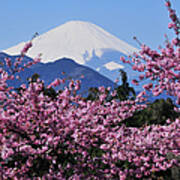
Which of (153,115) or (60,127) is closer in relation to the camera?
(60,127)

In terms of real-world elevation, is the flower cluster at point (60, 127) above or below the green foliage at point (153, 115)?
below

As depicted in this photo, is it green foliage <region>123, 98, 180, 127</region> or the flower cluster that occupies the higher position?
green foliage <region>123, 98, 180, 127</region>

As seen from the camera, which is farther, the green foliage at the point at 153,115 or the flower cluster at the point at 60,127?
the green foliage at the point at 153,115

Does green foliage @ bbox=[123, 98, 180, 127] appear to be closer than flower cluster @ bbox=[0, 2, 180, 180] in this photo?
No

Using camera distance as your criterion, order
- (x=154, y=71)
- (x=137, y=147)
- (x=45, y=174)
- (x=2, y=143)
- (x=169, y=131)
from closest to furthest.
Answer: (x=154, y=71) < (x=2, y=143) < (x=45, y=174) < (x=169, y=131) < (x=137, y=147)

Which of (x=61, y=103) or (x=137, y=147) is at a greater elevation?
(x=61, y=103)

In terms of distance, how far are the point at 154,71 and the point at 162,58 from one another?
0.84 feet

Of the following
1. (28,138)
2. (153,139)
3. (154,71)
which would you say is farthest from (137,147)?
(154,71)

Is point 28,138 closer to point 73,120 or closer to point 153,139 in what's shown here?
point 73,120

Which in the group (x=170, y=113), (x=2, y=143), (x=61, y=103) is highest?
(x=170, y=113)

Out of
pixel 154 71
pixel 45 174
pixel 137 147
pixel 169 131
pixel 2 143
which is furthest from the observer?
pixel 137 147

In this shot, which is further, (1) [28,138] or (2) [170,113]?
(2) [170,113]

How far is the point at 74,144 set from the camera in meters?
8.13

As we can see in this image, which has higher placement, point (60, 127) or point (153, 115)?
point (153, 115)
